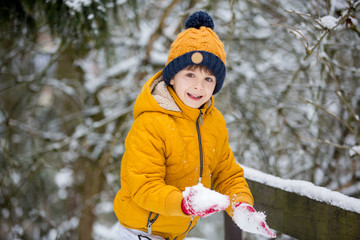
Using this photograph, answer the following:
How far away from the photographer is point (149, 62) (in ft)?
13.9

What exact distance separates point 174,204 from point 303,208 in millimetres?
680

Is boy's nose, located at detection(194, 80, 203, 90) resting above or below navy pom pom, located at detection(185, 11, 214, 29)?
below

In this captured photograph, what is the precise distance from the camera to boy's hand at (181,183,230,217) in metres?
1.02

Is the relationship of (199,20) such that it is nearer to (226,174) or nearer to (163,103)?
(163,103)

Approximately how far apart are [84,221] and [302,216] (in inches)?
166

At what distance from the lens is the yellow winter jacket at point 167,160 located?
1.22 meters

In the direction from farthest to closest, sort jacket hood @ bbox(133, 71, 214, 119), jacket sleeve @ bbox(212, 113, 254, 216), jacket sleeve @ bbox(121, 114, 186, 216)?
jacket sleeve @ bbox(212, 113, 254, 216)
jacket hood @ bbox(133, 71, 214, 119)
jacket sleeve @ bbox(121, 114, 186, 216)

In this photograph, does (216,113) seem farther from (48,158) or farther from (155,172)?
(48,158)

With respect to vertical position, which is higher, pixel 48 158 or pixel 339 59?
pixel 339 59

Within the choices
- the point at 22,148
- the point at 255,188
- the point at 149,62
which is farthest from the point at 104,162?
the point at 255,188

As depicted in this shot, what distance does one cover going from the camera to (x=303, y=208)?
1400mm

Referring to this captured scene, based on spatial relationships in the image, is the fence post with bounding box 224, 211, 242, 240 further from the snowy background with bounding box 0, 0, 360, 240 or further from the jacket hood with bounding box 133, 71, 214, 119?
the snowy background with bounding box 0, 0, 360, 240

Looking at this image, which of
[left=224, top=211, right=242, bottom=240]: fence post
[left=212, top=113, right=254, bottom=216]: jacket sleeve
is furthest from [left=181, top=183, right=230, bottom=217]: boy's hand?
Answer: [left=224, top=211, right=242, bottom=240]: fence post

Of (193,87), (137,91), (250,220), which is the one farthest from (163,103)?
(137,91)
